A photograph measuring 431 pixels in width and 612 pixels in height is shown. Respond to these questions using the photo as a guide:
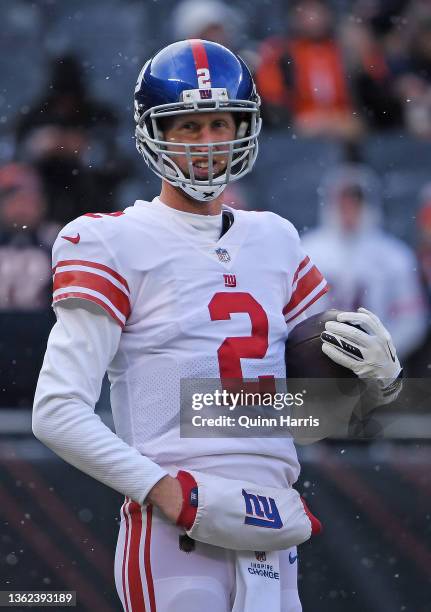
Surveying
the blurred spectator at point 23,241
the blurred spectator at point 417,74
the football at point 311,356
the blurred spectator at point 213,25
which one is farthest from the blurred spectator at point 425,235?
the football at point 311,356

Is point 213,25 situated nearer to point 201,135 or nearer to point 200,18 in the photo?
point 200,18

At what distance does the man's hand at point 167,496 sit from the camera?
179 centimetres

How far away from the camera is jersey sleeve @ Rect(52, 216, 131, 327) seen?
1.85 m

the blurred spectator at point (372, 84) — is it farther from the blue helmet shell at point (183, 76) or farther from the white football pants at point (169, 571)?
the white football pants at point (169, 571)

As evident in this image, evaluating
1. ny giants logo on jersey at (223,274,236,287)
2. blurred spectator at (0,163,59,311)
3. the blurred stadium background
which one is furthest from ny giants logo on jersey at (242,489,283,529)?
blurred spectator at (0,163,59,311)

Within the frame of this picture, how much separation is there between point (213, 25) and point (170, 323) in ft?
10.7

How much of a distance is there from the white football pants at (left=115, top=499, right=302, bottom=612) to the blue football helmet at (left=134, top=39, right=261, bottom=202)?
0.58 m

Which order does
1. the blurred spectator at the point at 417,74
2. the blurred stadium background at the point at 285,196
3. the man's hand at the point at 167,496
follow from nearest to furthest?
1. the man's hand at the point at 167,496
2. the blurred stadium background at the point at 285,196
3. the blurred spectator at the point at 417,74

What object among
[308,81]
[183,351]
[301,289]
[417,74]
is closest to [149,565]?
[183,351]

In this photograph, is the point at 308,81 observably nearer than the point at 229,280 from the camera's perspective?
No

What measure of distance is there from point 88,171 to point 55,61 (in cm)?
77

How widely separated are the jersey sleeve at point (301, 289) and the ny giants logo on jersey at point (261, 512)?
39 cm

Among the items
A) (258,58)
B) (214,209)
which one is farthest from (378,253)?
(214,209)

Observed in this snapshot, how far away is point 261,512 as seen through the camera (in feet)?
6.05
